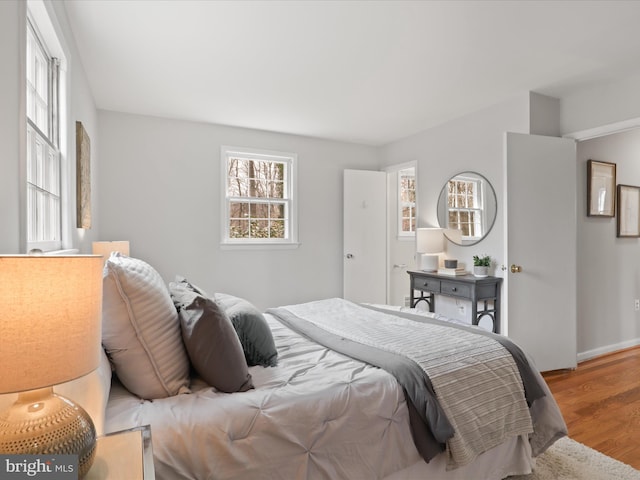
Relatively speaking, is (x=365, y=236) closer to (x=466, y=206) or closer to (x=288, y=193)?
(x=288, y=193)

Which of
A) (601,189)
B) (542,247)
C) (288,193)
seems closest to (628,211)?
(601,189)

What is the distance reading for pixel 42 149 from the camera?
1899 millimetres

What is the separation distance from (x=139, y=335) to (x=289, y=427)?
0.63 metres

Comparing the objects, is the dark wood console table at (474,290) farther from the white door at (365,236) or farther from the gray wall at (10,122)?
the gray wall at (10,122)

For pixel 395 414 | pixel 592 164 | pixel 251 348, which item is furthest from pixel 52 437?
pixel 592 164

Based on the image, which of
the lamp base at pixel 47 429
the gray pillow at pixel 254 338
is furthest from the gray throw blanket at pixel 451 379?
the lamp base at pixel 47 429

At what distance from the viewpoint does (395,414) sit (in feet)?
4.96

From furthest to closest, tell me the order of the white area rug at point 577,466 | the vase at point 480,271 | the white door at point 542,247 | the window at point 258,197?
the window at point 258,197
the vase at point 480,271
the white door at point 542,247
the white area rug at point 577,466

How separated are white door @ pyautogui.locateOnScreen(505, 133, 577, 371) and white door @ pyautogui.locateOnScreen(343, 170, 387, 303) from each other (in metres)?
2.07

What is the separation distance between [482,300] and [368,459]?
2486mm

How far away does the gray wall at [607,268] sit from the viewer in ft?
12.9

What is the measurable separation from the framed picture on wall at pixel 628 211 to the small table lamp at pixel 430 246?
202cm

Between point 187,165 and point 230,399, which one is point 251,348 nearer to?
point 230,399

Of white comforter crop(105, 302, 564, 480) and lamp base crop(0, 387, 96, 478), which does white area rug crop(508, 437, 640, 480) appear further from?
lamp base crop(0, 387, 96, 478)
